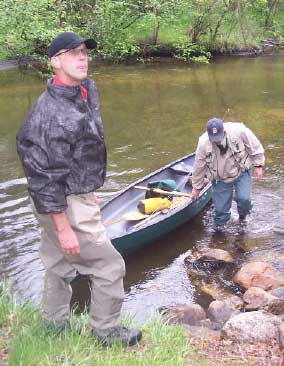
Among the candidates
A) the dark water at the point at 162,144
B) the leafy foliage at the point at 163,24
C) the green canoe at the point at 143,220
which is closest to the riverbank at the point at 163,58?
the leafy foliage at the point at 163,24

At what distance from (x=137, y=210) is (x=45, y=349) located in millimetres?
4666

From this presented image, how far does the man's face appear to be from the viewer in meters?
3.44

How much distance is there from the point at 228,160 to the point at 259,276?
1628 millimetres

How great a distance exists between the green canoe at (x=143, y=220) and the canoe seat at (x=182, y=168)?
0.20 m

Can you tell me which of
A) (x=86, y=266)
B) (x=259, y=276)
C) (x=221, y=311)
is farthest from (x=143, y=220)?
(x=86, y=266)

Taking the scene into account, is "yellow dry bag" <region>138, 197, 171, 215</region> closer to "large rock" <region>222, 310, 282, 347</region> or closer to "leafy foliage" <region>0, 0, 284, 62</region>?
"large rock" <region>222, 310, 282, 347</region>

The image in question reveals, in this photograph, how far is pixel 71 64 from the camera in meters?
3.45

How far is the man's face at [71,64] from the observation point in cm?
344

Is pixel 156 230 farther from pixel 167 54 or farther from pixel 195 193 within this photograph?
pixel 167 54

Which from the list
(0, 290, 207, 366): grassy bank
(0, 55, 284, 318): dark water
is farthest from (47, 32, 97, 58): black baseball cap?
(0, 55, 284, 318): dark water

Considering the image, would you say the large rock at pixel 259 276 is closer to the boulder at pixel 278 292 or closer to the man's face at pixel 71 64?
the boulder at pixel 278 292

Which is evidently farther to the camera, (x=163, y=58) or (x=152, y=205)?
(x=163, y=58)

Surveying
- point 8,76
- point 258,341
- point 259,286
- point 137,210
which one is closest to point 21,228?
point 137,210

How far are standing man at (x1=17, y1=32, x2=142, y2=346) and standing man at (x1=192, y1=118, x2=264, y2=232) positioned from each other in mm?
3494
